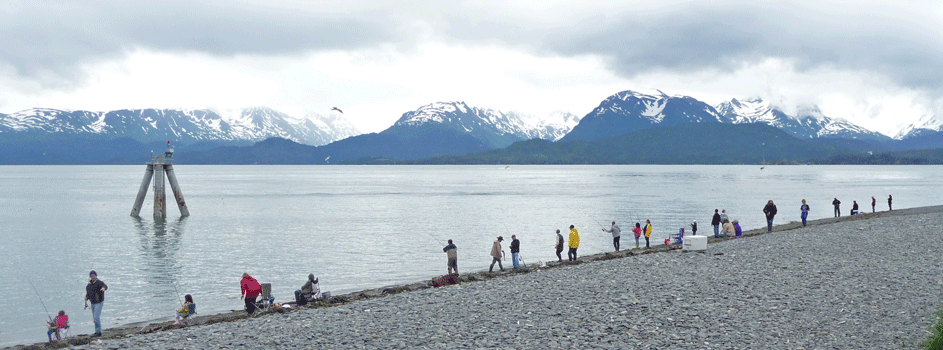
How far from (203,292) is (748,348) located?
82.2ft

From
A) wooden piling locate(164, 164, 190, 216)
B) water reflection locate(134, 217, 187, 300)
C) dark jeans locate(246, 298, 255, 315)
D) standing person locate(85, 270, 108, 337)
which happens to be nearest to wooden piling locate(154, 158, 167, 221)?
wooden piling locate(164, 164, 190, 216)

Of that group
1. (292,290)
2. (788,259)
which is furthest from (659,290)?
(292,290)

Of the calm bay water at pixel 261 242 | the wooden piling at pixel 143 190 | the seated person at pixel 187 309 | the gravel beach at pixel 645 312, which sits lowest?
the calm bay water at pixel 261 242

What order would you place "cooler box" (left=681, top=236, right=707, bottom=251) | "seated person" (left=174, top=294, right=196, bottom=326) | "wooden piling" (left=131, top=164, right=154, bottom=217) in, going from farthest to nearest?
1. "wooden piling" (left=131, top=164, right=154, bottom=217)
2. "cooler box" (left=681, top=236, right=707, bottom=251)
3. "seated person" (left=174, top=294, right=196, bottom=326)

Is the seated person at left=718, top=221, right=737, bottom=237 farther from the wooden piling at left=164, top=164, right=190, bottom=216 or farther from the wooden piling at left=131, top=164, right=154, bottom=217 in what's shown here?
the wooden piling at left=131, top=164, right=154, bottom=217

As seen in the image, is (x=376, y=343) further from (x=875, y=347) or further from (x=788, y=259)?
(x=788, y=259)

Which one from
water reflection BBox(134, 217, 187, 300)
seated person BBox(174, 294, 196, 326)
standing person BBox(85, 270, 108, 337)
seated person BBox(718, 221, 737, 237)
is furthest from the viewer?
seated person BBox(718, 221, 737, 237)

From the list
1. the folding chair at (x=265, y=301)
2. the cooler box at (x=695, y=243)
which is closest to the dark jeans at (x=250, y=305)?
the folding chair at (x=265, y=301)

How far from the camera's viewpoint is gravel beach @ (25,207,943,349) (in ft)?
55.5

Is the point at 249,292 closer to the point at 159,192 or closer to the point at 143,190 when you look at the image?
the point at 159,192

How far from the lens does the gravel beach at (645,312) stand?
16.9 meters

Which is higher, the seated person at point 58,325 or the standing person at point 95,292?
the standing person at point 95,292

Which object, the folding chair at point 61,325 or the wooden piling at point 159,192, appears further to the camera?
the wooden piling at point 159,192

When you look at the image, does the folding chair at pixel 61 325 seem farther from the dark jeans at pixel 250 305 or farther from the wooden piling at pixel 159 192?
the wooden piling at pixel 159 192
